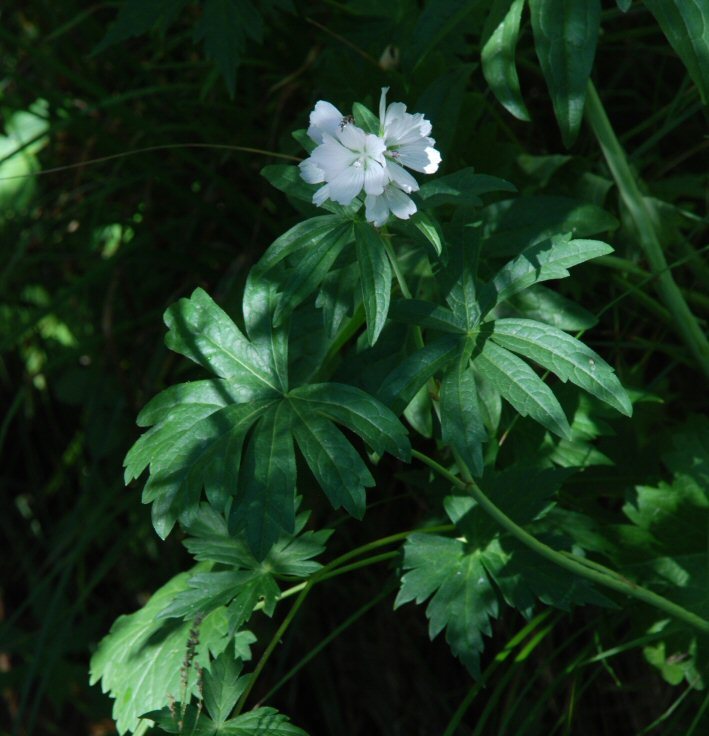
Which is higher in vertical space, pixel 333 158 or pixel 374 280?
pixel 333 158

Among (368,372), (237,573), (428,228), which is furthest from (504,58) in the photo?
(237,573)

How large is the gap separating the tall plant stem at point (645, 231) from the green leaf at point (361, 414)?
56 cm

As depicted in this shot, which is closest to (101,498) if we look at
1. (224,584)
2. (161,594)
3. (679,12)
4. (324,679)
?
(324,679)

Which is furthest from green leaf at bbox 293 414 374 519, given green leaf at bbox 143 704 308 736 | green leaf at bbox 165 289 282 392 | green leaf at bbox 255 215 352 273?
green leaf at bbox 143 704 308 736

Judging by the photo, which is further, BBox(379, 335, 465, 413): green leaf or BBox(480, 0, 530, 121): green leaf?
BBox(480, 0, 530, 121): green leaf

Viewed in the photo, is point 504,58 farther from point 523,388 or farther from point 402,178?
point 523,388

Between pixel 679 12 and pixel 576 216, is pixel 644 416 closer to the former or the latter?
pixel 576 216

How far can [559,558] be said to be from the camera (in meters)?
1.17

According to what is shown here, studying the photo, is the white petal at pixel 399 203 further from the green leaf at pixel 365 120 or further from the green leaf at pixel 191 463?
the green leaf at pixel 191 463

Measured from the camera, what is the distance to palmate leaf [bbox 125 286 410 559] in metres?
1.09

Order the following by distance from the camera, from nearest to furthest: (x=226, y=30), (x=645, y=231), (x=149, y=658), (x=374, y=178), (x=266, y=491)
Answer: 1. (x=374, y=178)
2. (x=266, y=491)
3. (x=149, y=658)
4. (x=645, y=231)
5. (x=226, y=30)

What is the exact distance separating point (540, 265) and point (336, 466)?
1.16ft

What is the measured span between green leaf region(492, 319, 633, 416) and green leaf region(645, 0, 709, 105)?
0.36 meters

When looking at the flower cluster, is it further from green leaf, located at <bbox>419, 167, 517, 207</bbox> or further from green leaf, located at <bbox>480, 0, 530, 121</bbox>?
green leaf, located at <bbox>480, 0, 530, 121</bbox>
